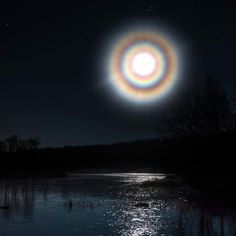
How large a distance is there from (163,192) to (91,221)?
16.7 m

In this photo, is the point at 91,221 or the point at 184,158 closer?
the point at 91,221

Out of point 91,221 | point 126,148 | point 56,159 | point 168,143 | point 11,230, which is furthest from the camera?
point 56,159

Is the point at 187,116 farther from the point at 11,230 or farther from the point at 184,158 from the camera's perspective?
the point at 11,230

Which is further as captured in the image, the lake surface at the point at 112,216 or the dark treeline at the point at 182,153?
the dark treeline at the point at 182,153

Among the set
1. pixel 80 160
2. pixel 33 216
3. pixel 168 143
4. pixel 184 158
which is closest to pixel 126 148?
pixel 80 160

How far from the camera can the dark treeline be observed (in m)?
65.7

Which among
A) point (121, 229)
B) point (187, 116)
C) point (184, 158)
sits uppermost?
point (187, 116)

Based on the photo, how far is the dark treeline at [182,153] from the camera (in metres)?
65.7

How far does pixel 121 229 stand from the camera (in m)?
22.1

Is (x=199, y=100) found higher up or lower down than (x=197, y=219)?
higher up

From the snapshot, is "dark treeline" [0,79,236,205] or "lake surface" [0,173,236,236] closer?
"lake surface" [0,173,236,236]

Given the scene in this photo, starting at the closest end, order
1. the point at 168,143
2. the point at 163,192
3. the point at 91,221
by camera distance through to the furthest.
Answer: the point at 91,221 → the point at 163,192 → the point at 168,143

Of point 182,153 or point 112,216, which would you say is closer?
point 112,216

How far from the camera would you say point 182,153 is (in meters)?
92.4
